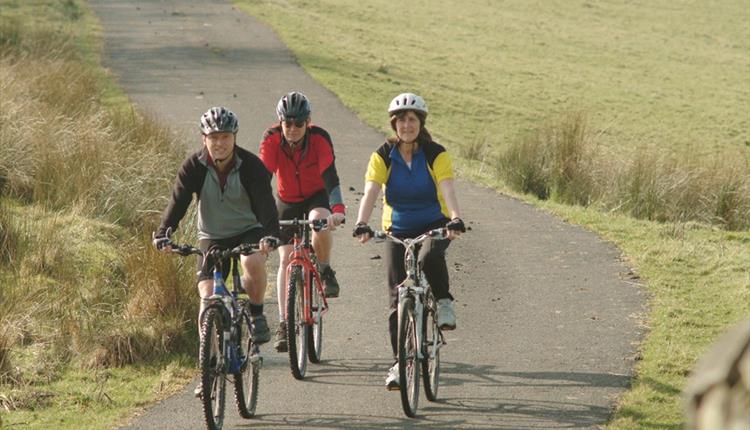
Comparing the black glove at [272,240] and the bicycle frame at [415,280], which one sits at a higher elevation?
the black glove at [272,240]

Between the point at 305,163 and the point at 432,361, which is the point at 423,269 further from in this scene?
the point at 305,163

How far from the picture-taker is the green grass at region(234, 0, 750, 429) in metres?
10.4

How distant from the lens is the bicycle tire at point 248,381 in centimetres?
664

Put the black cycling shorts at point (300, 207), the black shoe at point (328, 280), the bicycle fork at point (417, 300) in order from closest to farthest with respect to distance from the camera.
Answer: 1. the bicycle fork at point (417, 300)
2. the black cycling shorts at point (300, 207)
3. the black shoe at point (328, 280)

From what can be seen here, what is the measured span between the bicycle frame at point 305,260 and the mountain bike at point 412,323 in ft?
2.76

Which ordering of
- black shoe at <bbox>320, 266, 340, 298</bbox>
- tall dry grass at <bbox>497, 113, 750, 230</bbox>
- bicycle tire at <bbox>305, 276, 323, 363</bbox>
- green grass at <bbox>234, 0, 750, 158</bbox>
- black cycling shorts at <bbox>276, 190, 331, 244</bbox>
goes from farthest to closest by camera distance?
green grass at <bbox>234, 0, 750, 158</bbox> < tall dry grass at <bbox>497, 113, 750, 230</bbox> < black shoe at <bbox>320, 266, 340, 298</bbox> < black cycling shorts at <bbox>276, 190, 331, 244</bbox> < bicycle tire at <bbox>305, 276, 323, 363</bbox>

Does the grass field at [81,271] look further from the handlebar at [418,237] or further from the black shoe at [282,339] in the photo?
the handlebar at [418,237]

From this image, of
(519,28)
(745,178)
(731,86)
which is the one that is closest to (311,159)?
(745,178)

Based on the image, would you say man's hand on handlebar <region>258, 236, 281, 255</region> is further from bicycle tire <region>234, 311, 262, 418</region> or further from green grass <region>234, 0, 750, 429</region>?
green grass <region>234, 0, 750, 429</region>

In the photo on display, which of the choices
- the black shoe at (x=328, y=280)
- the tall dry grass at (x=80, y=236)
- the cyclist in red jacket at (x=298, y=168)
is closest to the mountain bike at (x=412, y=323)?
the cyclist in red jacket at (x=298, y=168)

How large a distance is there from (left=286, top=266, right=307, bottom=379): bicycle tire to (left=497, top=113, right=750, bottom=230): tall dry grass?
28.0ft

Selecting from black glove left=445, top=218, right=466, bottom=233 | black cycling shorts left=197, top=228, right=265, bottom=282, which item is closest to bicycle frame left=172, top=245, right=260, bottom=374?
black cycling shorts left=197, top=228, right=265, bottom=282

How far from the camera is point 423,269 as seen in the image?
23.7 feet

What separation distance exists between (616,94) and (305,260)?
28.3 meters
